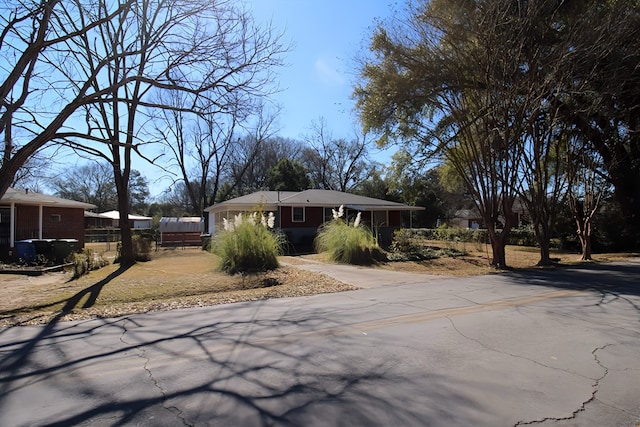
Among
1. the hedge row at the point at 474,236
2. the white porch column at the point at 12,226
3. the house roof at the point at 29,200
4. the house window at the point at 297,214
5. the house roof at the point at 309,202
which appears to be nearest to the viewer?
the house roof at the point at 29,200

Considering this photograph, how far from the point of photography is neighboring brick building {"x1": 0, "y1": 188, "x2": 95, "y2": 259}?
858 inches

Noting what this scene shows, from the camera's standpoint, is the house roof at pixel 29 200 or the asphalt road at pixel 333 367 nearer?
the asphalt road at pixel 333 367

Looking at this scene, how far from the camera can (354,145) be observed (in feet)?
183

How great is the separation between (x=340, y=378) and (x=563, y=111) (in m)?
17.8

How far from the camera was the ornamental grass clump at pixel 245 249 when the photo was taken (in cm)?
1427

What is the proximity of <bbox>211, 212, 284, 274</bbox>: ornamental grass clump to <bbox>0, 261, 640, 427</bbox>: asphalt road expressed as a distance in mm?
5900

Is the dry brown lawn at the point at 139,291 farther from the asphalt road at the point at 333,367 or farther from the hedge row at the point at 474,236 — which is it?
the hedge row at the point at 474,236

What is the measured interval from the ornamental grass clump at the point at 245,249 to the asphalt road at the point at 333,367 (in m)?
5.90

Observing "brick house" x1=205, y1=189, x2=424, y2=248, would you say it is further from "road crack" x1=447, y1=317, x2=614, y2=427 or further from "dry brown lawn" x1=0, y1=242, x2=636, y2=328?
"road crack" x1=447, y1=317, x2=614, y2=427

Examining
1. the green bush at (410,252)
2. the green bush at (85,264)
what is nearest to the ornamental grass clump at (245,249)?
the green bush at (85,264)

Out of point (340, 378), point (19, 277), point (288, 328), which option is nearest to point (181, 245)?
point (19, 277)

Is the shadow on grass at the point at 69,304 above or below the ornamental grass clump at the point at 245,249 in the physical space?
below

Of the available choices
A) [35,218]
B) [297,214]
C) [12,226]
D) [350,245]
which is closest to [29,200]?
[12,226]

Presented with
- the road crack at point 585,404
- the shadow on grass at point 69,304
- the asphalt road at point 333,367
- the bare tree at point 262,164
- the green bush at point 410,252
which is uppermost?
the bare tree at point 262,164
